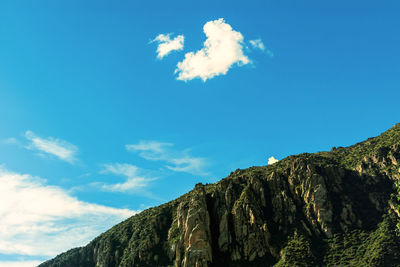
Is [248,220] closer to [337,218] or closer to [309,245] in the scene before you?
[309,245]

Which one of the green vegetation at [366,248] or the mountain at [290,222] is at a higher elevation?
the mountain at [290,222]

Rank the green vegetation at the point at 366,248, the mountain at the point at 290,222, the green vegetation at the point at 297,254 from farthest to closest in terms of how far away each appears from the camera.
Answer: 1. the mountain at the point at 290,222
2. the green vegetation at the point at 297,254
3. the green vegetation at the point at 366,248

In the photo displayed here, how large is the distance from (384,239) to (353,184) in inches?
1681

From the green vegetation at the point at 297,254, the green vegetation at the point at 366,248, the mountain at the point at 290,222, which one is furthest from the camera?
the mountain at the point at 290,222

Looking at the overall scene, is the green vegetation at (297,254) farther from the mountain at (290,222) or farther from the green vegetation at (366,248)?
the green vegetation at (366,248)

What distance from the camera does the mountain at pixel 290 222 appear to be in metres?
137

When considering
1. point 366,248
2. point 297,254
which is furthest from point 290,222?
point 366,248

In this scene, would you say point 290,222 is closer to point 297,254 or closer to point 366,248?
point 297,254

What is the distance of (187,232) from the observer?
508ft

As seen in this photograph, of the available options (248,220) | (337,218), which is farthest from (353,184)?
(248,220)

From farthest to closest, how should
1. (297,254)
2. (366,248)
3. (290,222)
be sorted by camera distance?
(290,222), (297,254), (366,248)

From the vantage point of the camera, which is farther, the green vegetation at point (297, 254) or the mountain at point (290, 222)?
the mountain at point (290, 222)

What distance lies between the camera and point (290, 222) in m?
156

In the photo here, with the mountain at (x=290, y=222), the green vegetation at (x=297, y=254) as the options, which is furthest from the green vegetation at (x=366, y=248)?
the green vegetation at (x=297, y=254)
